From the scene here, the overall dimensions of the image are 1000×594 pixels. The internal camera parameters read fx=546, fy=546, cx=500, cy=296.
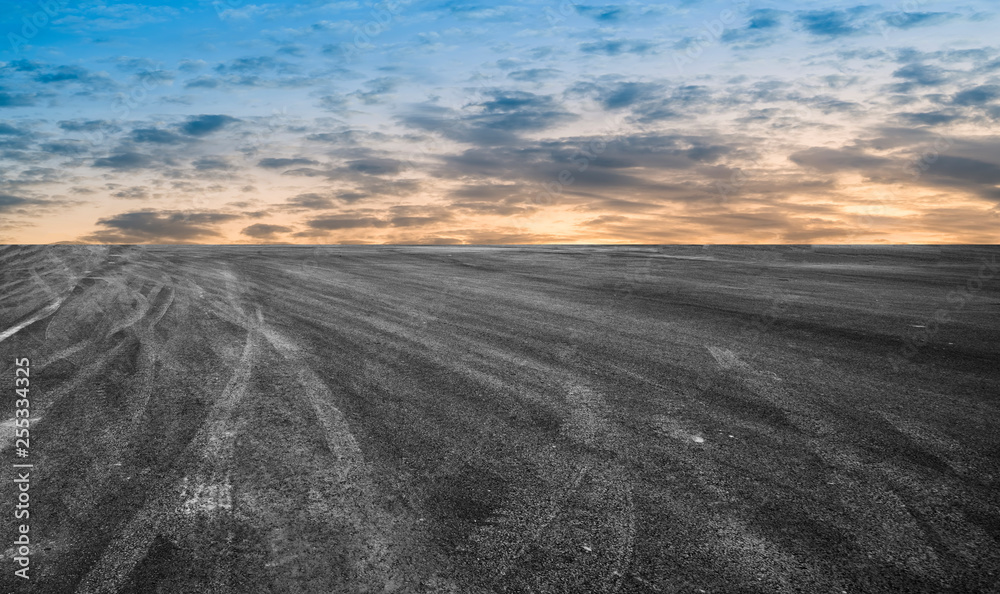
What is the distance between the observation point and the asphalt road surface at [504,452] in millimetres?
2826

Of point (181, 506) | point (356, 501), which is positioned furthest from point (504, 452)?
point (181, 506)

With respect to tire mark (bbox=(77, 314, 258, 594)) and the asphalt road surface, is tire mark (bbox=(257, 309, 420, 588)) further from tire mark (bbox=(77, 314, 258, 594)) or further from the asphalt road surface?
tire mark (bbox=(77, 314, 258, 594))

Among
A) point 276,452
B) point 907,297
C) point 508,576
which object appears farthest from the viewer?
point 907,297

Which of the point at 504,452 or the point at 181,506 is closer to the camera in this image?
the point at 181,506

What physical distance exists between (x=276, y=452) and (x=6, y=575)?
62.6 inches

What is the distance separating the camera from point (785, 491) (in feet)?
11.7

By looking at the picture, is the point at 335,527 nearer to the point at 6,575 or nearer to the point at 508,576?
the point at 508,576

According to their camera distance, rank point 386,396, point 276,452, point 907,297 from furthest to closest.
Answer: point 907,297, point 386,396, point 276,452

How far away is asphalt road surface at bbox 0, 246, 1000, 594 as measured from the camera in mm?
2826

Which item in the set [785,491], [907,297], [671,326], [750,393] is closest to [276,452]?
[785,491]

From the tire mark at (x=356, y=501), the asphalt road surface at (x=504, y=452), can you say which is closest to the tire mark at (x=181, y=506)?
the asphalt road surface at (x=504, y=452)

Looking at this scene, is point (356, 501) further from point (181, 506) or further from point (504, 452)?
point (504, 452)

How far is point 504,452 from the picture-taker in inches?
163

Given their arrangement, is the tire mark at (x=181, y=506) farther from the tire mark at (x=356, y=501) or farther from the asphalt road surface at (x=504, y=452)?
the tire mark at (x=356, y=501)
